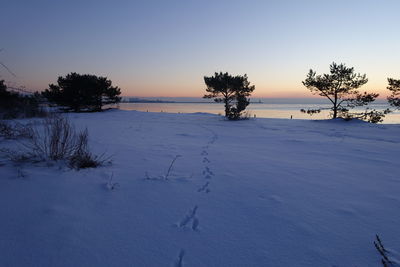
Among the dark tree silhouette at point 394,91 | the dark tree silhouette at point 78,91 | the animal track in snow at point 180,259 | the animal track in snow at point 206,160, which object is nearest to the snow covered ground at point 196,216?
the animal track in snow at point 180,259

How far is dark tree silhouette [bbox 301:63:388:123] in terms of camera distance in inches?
513

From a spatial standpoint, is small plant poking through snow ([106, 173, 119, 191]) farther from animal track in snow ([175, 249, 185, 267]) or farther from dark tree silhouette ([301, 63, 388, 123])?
dark tree silhouette ([301, 63, 388, 123])

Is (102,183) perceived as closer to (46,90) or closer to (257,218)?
(257,218)

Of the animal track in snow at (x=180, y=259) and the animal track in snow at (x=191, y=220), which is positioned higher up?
the animal track in snow at (x=191, y=220)

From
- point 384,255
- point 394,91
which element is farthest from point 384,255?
point 394,91

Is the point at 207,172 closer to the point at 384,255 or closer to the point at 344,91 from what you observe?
the point at 384,255

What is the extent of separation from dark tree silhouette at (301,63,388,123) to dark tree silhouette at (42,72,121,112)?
778 inches

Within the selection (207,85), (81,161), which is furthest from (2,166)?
(207,85)

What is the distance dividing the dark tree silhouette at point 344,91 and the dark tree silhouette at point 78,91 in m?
19.8

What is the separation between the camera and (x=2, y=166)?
253cm

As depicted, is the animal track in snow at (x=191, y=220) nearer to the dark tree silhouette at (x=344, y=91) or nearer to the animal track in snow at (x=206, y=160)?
the animal track in snow at (x=206, y=160)

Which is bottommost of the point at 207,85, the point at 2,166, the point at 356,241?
the point at 356,241

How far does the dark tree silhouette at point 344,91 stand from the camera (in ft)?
42.8

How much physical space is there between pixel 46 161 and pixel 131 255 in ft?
7.95
